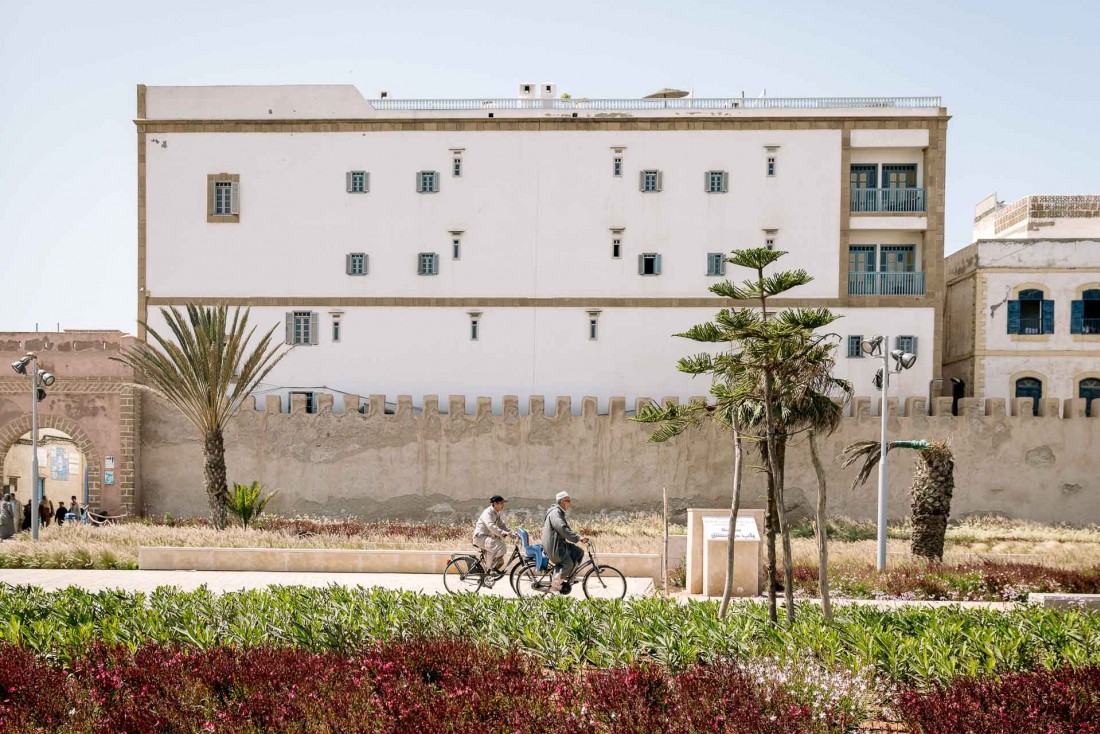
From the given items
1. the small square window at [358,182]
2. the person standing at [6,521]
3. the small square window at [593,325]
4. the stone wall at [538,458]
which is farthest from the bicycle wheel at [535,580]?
the small square window at [358,182]

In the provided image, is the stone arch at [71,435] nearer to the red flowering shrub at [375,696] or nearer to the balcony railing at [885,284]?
the red flowering shrub at [375,696]

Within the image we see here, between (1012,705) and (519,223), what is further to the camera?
(519,223)

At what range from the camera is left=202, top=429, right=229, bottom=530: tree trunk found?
2395 cm

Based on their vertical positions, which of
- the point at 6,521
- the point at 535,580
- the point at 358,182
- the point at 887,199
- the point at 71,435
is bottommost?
the point at 6,521

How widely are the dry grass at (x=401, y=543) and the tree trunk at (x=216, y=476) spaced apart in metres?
1.46

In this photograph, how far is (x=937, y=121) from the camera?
33.0 meters

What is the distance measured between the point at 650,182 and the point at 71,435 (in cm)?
1979

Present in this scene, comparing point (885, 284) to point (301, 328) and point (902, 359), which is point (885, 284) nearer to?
point (902, 359)

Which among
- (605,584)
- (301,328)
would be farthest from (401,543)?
(301,328)

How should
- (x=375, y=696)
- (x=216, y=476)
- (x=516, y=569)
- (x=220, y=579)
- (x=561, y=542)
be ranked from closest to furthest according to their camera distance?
1. (x=375, y=696)
2. (x=561, y=542)
3. (x=516, y=569)
4. (x=220, y=579)
5. (x=216, y=476)

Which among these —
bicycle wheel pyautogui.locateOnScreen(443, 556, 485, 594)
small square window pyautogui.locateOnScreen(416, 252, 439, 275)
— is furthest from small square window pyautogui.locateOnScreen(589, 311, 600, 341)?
bicycle wheel pyautogui.locateOnScreen(443, 556, 485, 594)

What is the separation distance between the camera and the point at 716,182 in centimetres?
3316

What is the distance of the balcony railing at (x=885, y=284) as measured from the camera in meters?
32.7

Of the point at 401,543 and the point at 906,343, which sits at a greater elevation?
the point at 906,343
